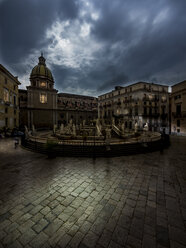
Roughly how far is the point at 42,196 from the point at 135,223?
351 centimetres

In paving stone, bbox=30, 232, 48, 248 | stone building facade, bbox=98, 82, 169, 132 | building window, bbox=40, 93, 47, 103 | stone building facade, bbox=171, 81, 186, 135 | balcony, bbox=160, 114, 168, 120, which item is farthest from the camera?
building window, bbox=40, 93, 47, 103

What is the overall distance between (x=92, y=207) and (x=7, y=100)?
25948 millimetres

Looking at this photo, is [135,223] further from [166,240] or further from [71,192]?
[71,192]

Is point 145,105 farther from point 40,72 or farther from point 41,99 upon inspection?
point 40,72

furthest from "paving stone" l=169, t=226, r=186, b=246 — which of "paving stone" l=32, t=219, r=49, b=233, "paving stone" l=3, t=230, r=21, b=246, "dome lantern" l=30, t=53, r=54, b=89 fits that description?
"dome lantern" l=30, t=53, r=54, b=89

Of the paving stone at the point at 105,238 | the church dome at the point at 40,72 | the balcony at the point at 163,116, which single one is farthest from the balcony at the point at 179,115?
the church dome at the point at 40,72

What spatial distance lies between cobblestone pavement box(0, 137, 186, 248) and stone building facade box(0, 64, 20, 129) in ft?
59.7

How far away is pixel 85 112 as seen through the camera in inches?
1795

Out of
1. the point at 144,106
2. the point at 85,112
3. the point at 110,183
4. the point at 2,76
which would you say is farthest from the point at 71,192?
the point at 85,112

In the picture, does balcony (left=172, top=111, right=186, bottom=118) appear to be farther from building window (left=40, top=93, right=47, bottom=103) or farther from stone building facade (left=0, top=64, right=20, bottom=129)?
building window (left=40, top=93, right=47, bottom=103)

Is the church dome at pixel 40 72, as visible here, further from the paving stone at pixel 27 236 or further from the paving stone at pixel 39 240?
the paving stone at pixel 39 240

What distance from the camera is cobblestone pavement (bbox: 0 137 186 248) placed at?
2.59 m

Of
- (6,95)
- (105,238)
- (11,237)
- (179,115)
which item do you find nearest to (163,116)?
(179,115)

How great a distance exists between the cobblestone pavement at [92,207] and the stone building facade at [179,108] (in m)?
21.8
